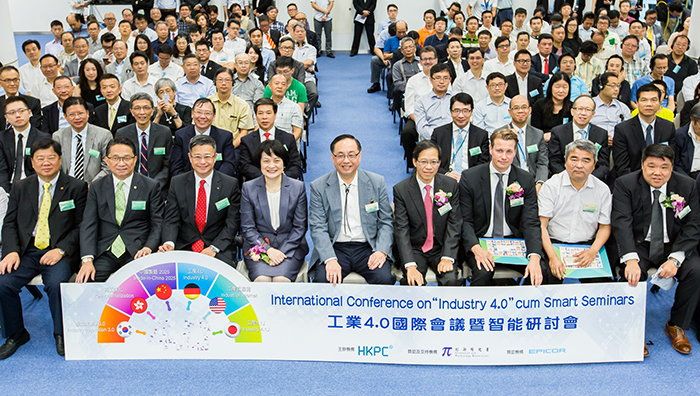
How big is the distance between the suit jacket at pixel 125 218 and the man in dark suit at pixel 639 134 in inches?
144

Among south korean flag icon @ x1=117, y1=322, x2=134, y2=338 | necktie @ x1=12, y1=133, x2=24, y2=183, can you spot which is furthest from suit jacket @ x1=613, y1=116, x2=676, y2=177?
necktie @ x1=12, y1=133, x2=24, y2=183

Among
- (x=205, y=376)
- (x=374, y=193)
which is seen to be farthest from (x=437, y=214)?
(x=205, y=376)

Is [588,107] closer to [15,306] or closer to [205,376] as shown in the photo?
[205,376]

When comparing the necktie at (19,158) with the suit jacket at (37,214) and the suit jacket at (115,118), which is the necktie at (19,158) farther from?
the suit jacket at (37,214)

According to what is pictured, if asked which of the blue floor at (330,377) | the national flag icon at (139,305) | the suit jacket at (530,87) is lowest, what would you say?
the blue floor at (330,377)

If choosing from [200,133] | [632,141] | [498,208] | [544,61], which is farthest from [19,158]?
[544,61]

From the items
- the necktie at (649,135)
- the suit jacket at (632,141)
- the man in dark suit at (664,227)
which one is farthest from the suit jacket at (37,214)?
the necktie at (649,135)

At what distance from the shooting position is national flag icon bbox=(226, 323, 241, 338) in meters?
3.89

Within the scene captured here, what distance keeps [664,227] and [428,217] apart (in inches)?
59.1

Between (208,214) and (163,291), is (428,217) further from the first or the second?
(163,291)

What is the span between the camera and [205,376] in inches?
150

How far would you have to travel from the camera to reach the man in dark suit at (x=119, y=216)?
4230mm

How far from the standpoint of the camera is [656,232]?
4180mm

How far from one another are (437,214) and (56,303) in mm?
2433
